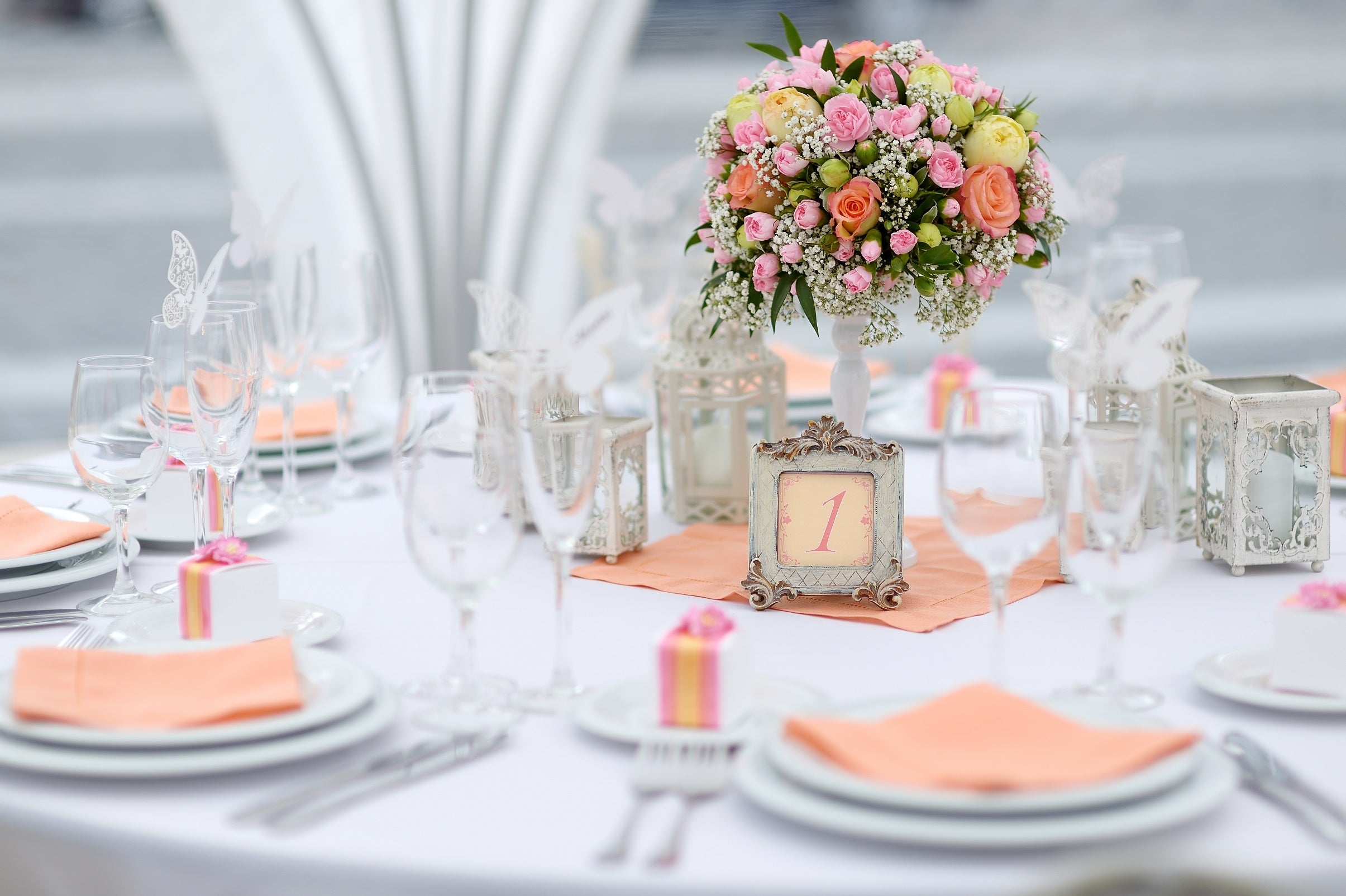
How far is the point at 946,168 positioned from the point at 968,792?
81 centimetres

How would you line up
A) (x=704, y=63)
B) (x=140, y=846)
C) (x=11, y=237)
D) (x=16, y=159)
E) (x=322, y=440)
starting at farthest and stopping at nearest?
(x=704, y=63), (x=16, y=159), (x=11, y=237), (x=322, y=440), (x=140, y=846)

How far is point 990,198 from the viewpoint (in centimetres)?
164

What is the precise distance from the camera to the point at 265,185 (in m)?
3.94

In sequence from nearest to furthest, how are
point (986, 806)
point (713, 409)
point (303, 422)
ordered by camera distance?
point (986, 806) < point (713, 409) < point (303, 422)

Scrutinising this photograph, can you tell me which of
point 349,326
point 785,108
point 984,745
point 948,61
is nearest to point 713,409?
point 785,108

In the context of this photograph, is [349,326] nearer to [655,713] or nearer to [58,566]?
[58,566]

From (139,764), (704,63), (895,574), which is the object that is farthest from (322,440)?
(704,63)

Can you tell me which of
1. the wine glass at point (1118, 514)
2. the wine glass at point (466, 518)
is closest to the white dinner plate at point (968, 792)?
the wine glass at point (1118, 514)

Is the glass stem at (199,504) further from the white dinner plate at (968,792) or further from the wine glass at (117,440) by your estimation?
the white dinner plate at (968,792)

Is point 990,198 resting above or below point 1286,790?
above

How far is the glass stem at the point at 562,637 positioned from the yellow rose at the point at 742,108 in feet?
2.05

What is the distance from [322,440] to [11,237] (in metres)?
8.65

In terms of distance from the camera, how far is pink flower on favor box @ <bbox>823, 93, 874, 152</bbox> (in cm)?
162

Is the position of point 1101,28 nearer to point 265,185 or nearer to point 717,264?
point 265,185
